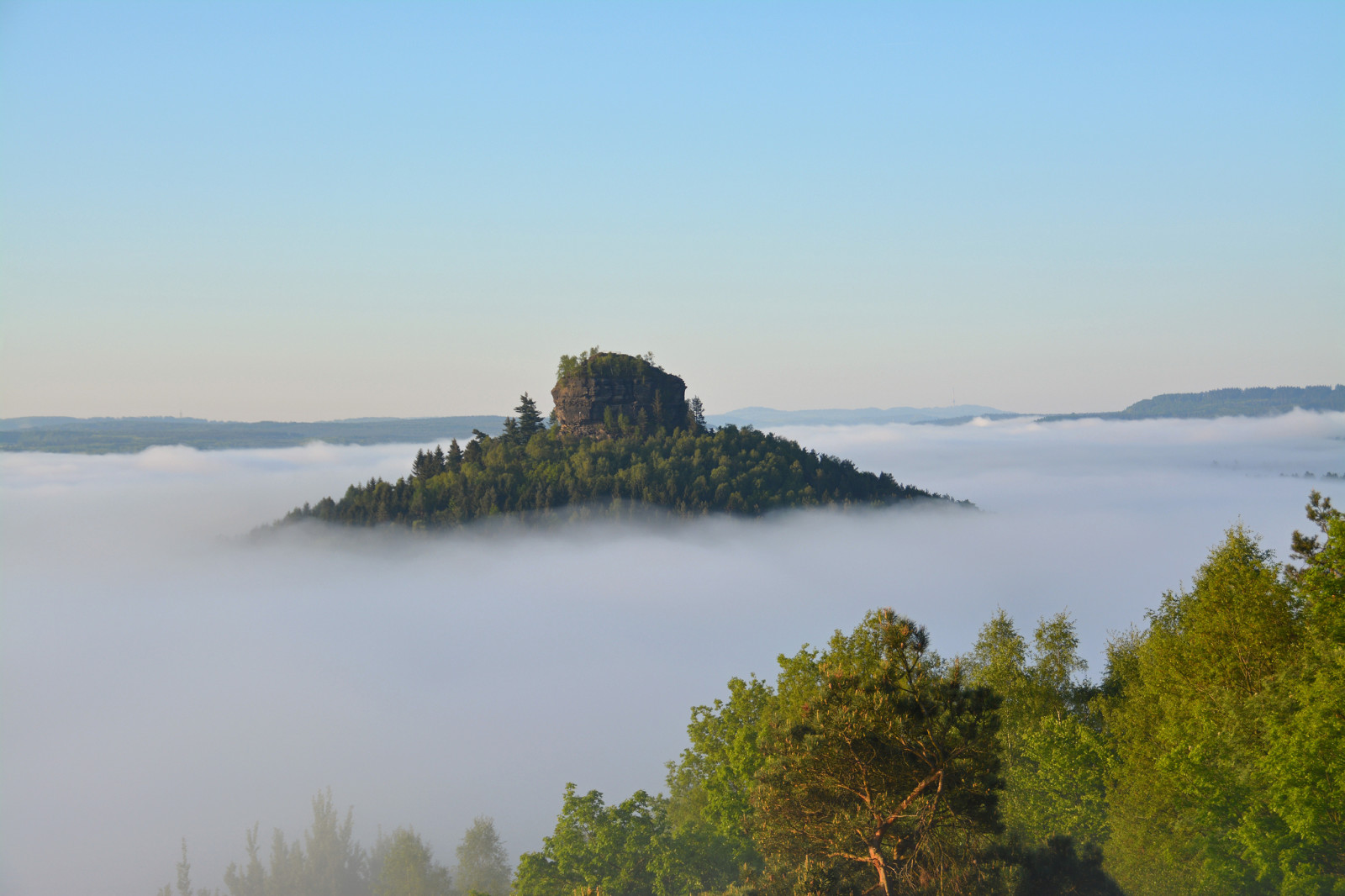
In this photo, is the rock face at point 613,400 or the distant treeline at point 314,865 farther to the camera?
the rock face at point 613,400

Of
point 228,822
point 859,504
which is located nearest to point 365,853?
point 228,822

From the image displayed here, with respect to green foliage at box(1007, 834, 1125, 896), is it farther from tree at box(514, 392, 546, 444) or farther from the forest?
tree at box(514, 392, 546, 444)

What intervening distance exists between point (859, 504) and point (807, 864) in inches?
6022

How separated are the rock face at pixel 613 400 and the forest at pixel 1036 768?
349 feet

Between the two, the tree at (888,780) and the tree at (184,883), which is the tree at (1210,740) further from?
the tree at (184,883)

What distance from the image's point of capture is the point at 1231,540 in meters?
32.2

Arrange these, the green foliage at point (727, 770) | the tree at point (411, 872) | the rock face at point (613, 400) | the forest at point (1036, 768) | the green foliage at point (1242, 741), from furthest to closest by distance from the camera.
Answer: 1. the rock face at point (613, 400)
2. the tree at point (411, 872)
3. the green foliage at point (727, 770)
4. the green foliage at point (1242, 741)
5. the forest at point (1036, 768)

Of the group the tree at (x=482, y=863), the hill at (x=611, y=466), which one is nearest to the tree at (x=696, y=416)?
the hill at (x=611, y=466)

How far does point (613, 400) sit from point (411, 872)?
75.1 m

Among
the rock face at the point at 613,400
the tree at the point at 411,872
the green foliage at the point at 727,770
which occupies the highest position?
the rock face at the point at 613,400

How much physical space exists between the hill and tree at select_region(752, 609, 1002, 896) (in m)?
122

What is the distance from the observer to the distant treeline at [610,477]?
486 ft

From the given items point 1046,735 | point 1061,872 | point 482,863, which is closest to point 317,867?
point 482,863

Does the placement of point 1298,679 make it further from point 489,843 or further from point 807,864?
point 489,843
